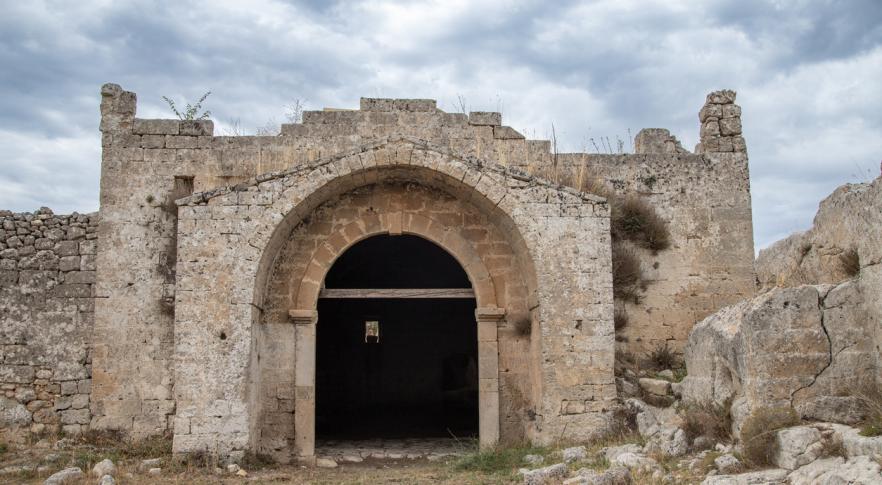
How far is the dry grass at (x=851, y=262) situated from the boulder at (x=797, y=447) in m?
1.49

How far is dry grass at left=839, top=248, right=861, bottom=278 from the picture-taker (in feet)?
22.1

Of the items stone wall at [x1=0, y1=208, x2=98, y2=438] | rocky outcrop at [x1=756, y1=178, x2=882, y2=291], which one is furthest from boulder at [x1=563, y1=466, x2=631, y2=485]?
stone wall at [x1=0, y1=208, x2=98, y2=438]

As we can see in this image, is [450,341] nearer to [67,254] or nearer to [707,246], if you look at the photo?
[707,246]

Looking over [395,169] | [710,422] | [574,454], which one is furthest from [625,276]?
[710,422]

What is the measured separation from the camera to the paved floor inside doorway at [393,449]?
10.4 meters

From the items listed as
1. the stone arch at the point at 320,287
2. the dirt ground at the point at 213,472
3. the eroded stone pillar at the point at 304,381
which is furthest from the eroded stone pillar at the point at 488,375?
the eroded stone pillar at the point at 304,381

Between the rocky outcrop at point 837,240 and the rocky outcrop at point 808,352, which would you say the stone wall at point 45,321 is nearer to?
the rocky outcrop at point 808,352

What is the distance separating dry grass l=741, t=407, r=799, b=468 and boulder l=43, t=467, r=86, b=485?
22.1 feet

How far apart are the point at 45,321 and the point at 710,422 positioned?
853cm

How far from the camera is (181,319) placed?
9.20 metres

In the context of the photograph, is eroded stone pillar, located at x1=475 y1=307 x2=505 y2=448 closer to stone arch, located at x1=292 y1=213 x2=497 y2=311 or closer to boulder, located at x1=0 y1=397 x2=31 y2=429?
stone arch, located at x1=292 y1=213 x2=497 y2=311

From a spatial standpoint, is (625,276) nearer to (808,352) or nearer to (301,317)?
(808,352)

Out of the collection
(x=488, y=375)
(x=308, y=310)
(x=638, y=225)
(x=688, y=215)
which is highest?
(x=688, y=215)

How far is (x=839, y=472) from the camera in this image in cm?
550
